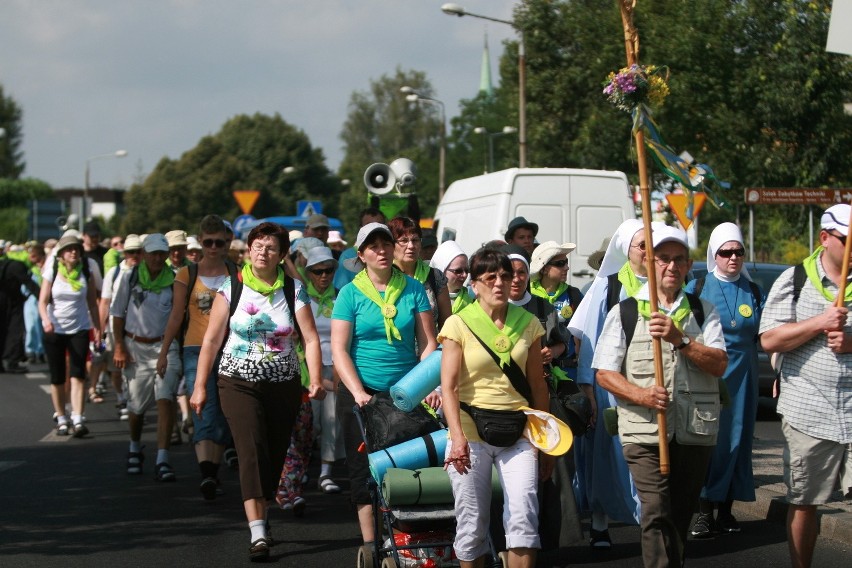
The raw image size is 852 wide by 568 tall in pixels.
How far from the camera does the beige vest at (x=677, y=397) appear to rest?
6152mm

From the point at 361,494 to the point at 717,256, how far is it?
2.79 m

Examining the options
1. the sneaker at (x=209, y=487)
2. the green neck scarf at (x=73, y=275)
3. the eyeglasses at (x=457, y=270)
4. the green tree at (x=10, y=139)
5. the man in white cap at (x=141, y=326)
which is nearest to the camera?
the eyeglasses at (x=457, y=270)

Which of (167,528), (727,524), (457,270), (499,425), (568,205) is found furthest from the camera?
(568,205)

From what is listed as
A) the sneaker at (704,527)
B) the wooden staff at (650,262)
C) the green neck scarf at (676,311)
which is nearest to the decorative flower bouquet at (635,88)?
the wooden staff at (650,262)

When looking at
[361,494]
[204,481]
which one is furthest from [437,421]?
[204,481]

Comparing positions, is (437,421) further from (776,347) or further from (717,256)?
(717,256)

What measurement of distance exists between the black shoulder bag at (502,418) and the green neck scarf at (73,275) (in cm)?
825

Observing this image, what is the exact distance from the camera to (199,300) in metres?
10.3

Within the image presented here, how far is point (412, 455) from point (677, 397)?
136cm

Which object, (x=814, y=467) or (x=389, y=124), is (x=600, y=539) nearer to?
(x=814, y=467)

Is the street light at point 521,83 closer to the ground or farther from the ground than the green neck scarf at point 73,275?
farther from the ground

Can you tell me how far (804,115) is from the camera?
22344 millimetres

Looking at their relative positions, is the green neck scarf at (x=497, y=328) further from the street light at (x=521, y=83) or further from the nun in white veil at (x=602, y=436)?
the street light at (x=521, y=83)

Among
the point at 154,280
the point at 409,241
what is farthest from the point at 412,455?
the point at 154,280
